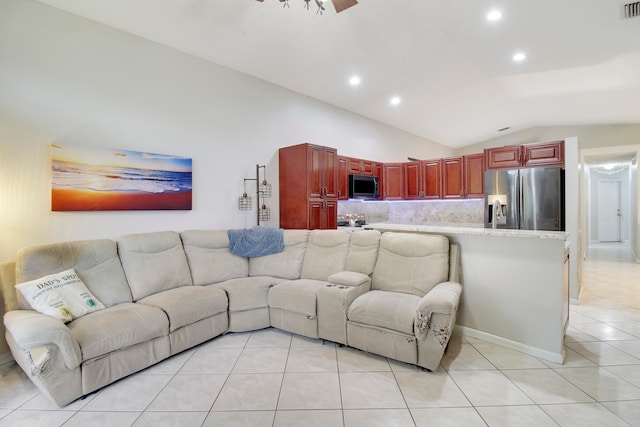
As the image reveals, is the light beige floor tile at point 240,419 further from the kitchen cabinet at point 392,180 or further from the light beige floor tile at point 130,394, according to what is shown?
the kitchen cabinet at point 392,180

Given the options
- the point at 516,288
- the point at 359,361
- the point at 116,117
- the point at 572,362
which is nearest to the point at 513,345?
the point at 572,362

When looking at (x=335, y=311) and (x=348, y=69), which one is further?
(x=348, y=69)

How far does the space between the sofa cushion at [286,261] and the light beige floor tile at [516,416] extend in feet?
7.32

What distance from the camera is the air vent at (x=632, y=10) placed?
106 inches

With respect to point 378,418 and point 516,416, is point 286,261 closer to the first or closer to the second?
point 378,418

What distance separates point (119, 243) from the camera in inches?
115

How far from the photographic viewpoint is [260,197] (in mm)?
4504

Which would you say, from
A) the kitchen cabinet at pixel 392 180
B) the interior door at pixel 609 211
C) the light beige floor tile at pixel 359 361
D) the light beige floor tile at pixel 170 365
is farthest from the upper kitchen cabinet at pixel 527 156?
the interior door at pixel 609 211

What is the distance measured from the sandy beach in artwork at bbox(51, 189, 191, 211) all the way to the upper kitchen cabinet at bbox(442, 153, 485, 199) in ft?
15.0

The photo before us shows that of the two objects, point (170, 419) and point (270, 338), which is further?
point (270, 338)

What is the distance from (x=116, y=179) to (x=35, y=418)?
7.10 feet

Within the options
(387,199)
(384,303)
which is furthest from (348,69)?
(384,303)

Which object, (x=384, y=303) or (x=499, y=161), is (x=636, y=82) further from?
(x=384, y=303)

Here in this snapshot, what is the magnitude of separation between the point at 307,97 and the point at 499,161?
3.46 m
